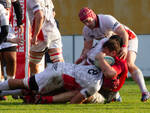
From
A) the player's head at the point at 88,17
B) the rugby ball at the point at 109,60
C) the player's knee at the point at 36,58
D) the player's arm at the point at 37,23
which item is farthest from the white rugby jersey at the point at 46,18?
the rugby ball at the point at 109,60

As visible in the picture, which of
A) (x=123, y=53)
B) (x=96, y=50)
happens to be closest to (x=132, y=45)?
(x=123, y=53)

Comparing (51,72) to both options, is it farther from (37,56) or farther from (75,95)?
(37,56)

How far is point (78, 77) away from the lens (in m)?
7.11

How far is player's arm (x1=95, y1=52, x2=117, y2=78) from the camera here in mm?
6895

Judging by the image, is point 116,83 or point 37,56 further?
point 37,56

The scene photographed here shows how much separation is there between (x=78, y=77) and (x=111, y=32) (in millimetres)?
1094

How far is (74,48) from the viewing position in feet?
54.2

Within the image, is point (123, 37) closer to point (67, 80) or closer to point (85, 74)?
point (85, 74)

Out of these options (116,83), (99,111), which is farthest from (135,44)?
(99,111)

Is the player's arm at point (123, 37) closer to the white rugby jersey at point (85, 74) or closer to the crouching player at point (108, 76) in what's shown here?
the crouching player at point (108, 76)

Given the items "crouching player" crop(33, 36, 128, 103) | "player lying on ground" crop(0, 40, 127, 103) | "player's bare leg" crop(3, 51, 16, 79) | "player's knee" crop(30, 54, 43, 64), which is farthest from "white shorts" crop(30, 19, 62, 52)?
"crouching player" crop(33, 36, 128, 103)

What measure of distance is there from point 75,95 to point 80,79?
0.22 meters

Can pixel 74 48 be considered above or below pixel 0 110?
below

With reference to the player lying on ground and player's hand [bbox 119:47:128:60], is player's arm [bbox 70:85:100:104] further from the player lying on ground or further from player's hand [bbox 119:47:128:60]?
player's hand [bbox 119:47:128:60]
